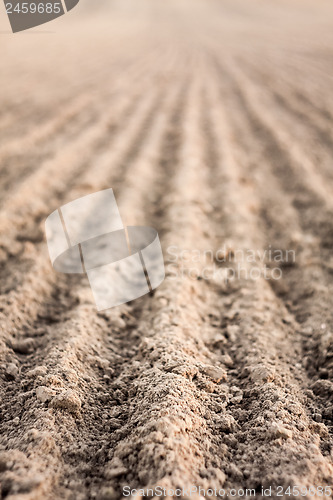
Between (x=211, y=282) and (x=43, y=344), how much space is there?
3.10 ft

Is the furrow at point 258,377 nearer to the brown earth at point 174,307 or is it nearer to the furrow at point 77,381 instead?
the brown earth at point 174,307

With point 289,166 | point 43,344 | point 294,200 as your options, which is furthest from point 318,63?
point 43,344

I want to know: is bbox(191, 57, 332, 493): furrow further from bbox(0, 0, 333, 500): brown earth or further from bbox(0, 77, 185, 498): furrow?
bbox(0, 77, 185, 498): furrow

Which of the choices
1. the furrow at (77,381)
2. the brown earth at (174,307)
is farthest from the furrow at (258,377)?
the furrow at (77,381)

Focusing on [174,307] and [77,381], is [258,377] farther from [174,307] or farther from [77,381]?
[77,381]

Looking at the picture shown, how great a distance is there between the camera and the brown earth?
43.7 inches

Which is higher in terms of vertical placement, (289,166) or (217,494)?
(217,494)

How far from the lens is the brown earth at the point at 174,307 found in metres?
1.11

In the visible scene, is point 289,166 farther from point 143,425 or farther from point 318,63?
point 318,63

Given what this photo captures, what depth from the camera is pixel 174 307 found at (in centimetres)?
178

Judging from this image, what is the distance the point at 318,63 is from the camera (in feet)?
22.0

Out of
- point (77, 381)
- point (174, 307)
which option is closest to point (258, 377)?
point (174, 307)

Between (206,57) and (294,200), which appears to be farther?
(206,57)

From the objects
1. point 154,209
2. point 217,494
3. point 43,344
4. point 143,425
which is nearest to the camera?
point 217,494
